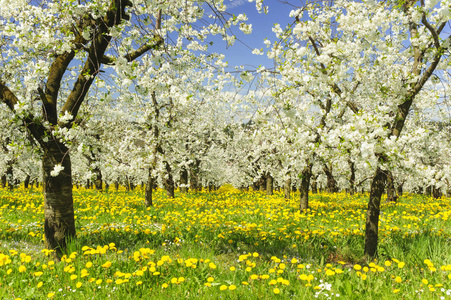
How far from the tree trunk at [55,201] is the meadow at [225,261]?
9.9 inches

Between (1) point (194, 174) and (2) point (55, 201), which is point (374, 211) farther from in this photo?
(2) point (55, 201)

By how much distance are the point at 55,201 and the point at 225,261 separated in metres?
3.06

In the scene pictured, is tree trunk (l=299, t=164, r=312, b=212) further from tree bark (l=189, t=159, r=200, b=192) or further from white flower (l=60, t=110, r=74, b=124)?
white flower (l=60, t=110, r=74, b=124)

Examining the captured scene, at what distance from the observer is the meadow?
331 cm

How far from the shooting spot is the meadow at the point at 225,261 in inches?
130

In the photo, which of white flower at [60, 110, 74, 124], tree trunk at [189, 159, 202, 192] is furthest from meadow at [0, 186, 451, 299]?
white flower at [60, 110, 74, 124]

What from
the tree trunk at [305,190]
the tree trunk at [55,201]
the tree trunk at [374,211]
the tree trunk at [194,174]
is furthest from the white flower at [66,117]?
the tree trunk at [305,190]

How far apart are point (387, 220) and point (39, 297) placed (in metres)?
8.26

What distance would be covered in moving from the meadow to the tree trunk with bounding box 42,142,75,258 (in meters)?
0.25

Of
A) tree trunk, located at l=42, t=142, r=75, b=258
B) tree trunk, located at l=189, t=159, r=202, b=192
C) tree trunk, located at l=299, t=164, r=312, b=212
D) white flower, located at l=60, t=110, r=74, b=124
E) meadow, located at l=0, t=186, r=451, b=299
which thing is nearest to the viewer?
meadow, located at l=0, t=186, r=451, b=299

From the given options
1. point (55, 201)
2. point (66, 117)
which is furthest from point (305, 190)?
point (66, 117)

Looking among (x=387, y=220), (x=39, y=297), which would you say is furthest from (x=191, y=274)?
(x=387, y=220)

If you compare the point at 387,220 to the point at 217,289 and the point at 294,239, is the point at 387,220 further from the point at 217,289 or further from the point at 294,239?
the point at 217,289

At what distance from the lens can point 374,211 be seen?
4.92m
